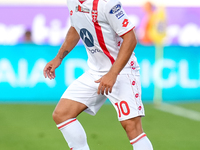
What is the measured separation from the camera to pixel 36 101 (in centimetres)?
941

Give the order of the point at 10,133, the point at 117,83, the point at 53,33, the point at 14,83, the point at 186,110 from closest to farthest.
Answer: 1. the point at 117,83
2. the point at 10,133
3. the point at 186,110
4. the point at 14,83
5. the point at 53,33

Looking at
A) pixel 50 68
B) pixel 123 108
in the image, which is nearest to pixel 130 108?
pixel 123 108

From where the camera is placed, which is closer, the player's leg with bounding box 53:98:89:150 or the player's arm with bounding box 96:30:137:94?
the player's arm with bounding box 96:30:137:94

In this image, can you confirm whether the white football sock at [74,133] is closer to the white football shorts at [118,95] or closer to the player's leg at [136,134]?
the white football shorts at [118,95]

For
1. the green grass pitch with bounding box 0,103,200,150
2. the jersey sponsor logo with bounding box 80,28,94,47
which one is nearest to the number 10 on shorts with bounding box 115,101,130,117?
the jersey sponsor logo with bounding box 80,28,94,47

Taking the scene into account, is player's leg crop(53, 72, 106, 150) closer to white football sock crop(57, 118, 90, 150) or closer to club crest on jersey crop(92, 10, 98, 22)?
white football sock crop(57, 118, 90, 150)

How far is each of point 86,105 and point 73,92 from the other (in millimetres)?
171

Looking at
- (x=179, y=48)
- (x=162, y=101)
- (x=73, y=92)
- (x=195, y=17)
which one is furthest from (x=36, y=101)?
(x=195, y=17)

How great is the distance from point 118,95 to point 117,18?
2.35ft

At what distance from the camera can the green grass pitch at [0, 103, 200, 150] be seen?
552 cm

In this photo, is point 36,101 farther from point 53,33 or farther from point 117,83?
point 53,33

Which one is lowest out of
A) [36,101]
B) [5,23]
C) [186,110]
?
[186,110]

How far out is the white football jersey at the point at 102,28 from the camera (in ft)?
11.7

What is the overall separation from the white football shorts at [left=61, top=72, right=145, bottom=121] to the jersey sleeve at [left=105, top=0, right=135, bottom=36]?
0.52 m
